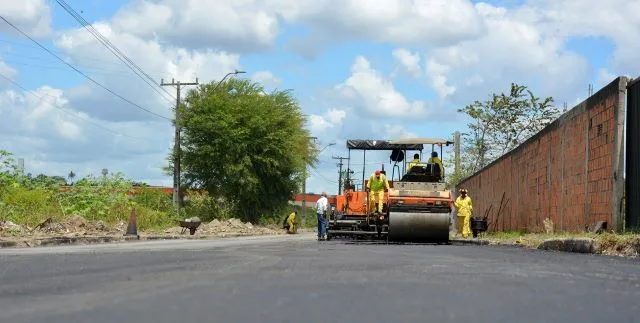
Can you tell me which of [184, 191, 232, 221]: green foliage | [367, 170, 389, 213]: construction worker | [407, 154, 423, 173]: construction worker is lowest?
[184, 191, 232, 221]: green foliage

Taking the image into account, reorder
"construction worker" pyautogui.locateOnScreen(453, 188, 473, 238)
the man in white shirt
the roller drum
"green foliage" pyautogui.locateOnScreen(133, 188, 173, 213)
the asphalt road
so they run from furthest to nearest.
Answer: "green foliage" pyautogui.locateOnScreen(133, 188, 173, 213), the man in white shirt, "construction worker" pyautogui.locateOnScreen(453, 188, 473, 238), the roller drum, the asphalt road

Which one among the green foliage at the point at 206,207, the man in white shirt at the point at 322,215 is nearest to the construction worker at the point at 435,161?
the man in white shirt at the point at 322,215

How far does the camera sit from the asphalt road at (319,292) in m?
5.23

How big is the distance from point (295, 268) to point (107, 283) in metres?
2.40

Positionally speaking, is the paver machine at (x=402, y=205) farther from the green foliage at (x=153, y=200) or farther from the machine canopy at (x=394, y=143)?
the green foliage at (x=153, y=200)

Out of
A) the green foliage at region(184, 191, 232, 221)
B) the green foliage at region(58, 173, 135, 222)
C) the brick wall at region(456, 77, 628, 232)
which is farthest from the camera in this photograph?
the green foliage at region(184, 191, 232, 221)

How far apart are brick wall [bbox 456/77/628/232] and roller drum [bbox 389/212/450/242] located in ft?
8.88

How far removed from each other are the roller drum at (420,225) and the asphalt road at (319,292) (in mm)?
10290

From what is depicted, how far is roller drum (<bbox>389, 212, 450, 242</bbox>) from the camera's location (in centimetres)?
2036

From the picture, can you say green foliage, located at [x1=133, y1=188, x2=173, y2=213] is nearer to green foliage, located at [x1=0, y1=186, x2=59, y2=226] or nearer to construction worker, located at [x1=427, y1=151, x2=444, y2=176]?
green foliage, located at [x1=0, y1=186, x2=59, y2=226]

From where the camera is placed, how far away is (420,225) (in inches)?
805

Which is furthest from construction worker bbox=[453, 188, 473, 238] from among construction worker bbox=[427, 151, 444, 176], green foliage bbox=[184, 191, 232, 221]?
green foliage bbox=[184, 191, 232, 221]

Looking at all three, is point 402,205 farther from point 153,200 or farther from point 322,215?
point 153,200

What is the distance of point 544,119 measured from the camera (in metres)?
43.8
